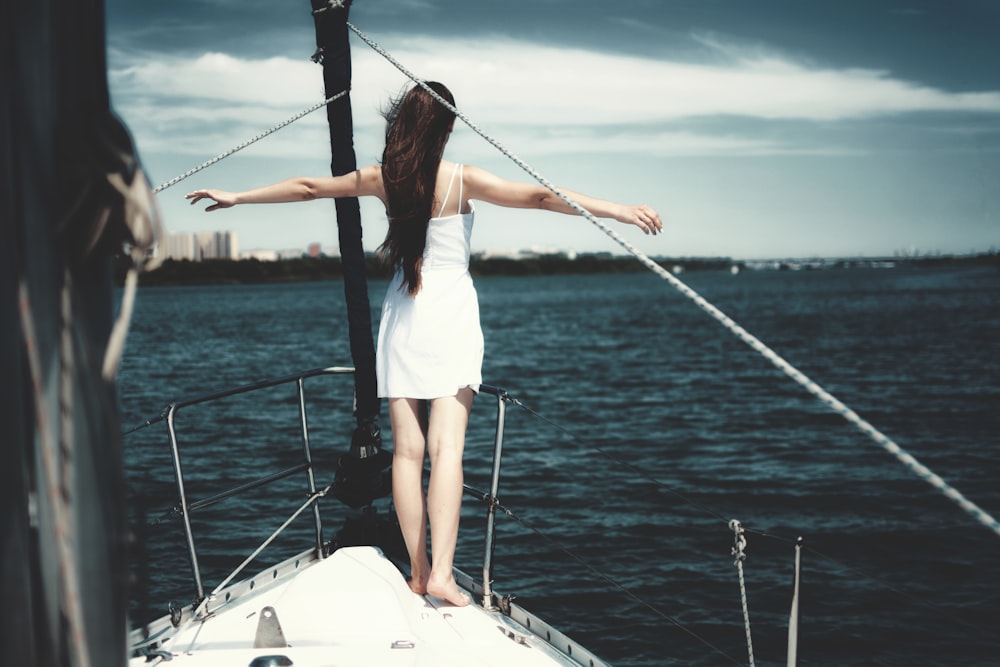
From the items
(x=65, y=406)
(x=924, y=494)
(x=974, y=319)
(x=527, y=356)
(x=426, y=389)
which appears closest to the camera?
(x=65, y=406)

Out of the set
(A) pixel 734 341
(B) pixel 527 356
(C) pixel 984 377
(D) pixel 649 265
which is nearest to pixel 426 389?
(D) pixel 649 265

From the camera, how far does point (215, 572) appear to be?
9555 mm

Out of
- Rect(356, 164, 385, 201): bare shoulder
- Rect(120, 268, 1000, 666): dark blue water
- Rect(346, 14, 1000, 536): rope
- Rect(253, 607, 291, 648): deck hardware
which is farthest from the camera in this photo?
Rect(120, 268, 1000, 666): dark blue water

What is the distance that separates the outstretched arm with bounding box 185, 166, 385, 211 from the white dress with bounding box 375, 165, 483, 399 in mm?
290

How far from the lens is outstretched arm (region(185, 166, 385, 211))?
3.03 meters

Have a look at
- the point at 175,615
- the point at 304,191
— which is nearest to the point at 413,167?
the point at 304,191

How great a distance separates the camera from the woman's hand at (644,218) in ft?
8.38

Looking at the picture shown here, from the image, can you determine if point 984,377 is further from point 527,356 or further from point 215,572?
point 215,572

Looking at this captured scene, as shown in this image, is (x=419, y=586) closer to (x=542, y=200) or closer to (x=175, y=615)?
(x=175, y=615)

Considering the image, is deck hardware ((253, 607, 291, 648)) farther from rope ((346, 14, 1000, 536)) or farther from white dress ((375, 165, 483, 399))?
rope ((346, 14, 1000, 536))

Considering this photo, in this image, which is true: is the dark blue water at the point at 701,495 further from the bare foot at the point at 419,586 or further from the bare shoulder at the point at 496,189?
the bare shoulder at the point at 496,189

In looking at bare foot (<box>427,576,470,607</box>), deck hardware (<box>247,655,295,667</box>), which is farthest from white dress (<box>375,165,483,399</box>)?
deck hardware (<box>247,655,295,667</box>)

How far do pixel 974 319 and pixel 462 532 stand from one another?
51.9m

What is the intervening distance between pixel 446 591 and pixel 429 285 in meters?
1.16
